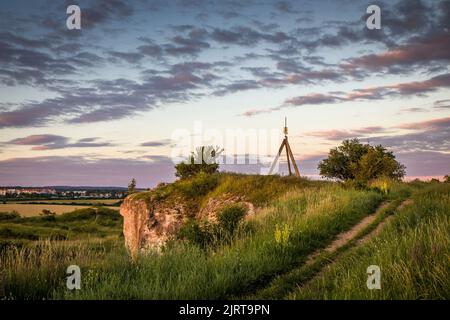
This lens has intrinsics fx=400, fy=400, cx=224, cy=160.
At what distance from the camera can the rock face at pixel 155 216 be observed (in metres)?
23.8

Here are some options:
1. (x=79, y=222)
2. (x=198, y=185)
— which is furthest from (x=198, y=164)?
(x=79, y=222)

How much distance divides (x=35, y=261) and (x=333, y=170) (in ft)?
125

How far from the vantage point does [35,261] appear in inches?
349

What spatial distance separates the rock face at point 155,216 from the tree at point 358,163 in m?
21.2

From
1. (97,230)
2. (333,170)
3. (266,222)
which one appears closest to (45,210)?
(97,230)

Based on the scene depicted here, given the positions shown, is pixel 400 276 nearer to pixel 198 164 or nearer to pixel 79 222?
pixel 198 164

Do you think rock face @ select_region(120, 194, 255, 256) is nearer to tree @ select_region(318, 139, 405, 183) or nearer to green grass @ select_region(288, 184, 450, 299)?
green grass @ select_region(288, 184, 450, 299)

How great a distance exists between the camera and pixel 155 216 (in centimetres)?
2600

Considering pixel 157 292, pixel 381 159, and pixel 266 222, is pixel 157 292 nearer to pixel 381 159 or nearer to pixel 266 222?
pixel 266 222

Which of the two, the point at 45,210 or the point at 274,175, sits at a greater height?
the point at 274,175

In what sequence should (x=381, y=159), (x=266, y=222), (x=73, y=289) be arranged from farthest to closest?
(x=381, y=159) → (x=266, y=222) → (x=73, y=289)

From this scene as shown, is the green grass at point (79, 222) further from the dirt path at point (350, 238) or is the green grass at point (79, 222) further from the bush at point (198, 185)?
the dirt path at point (350, 238)
